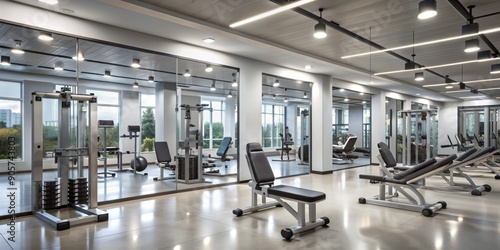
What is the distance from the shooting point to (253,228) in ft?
12.9

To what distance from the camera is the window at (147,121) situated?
34.2ft

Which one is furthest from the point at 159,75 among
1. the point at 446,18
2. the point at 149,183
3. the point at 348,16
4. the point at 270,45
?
the point at 446,18

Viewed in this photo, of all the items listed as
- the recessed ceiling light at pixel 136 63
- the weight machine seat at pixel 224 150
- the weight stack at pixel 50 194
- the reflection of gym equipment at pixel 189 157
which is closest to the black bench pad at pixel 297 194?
the weight stack at pixel 50 194

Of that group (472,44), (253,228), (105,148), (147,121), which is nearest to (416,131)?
(472,44)

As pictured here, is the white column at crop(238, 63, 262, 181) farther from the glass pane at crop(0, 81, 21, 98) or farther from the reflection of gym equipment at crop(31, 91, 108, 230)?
the glass pane at crop(0, 81, 21, 98)

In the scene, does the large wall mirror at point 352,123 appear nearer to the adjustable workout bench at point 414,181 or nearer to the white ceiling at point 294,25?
the white ceiling at point 294,25

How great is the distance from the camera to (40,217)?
425 cm

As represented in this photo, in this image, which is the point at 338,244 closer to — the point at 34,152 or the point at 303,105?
the point at 34,152

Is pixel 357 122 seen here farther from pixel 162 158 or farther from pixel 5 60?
pixel 5 60

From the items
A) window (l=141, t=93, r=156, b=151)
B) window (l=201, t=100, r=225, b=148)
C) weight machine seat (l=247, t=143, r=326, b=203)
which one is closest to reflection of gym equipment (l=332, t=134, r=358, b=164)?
window (l=201, t=100, r=225, b=148)

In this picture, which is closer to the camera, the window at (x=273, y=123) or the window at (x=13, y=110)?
the window at (x=13, y=110)

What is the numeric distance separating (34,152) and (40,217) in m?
0.87

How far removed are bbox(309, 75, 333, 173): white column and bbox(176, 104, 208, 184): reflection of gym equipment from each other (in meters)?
3.49

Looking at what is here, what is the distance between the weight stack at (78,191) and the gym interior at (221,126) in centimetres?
2
